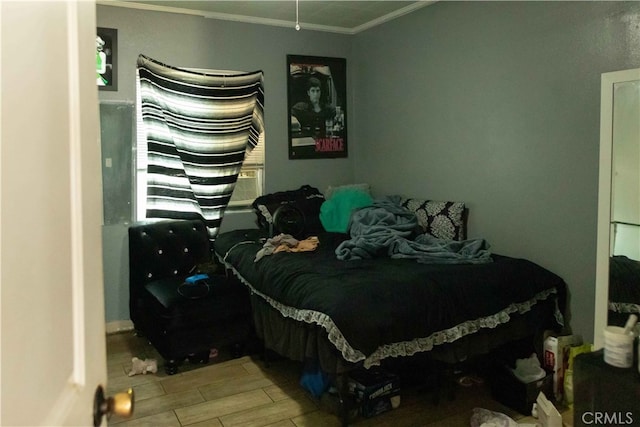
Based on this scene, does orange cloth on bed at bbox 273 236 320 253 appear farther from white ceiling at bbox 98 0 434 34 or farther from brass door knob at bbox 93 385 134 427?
brass door knob at bbox 93 385 134 427

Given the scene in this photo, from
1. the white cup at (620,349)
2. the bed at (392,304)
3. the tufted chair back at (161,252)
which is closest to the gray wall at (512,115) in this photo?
the bed at (392,304)

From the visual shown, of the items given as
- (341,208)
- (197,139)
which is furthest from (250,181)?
(341,208)

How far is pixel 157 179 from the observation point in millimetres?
4070

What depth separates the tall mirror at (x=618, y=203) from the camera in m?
2.50

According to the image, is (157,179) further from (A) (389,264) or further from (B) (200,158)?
(A) (389,264)

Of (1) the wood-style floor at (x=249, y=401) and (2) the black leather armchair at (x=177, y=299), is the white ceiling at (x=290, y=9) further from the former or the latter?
(1) the wood-style floor at (x=249, y=401)

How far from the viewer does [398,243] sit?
3.33m

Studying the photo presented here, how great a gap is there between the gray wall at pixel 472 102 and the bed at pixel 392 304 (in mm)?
355

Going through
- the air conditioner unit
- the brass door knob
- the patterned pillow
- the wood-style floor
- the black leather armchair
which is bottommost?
the wood-style floor

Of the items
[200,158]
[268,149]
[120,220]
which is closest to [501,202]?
[268,149]

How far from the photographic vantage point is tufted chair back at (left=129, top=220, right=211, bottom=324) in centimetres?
383

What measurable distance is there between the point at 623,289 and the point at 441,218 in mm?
1391

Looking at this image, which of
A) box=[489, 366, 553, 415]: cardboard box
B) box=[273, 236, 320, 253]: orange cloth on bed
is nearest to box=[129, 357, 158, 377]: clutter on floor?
box=[273, 236, 320, 253]: orange cloth on bed

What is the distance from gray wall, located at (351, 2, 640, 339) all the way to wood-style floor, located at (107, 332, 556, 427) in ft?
3.20
